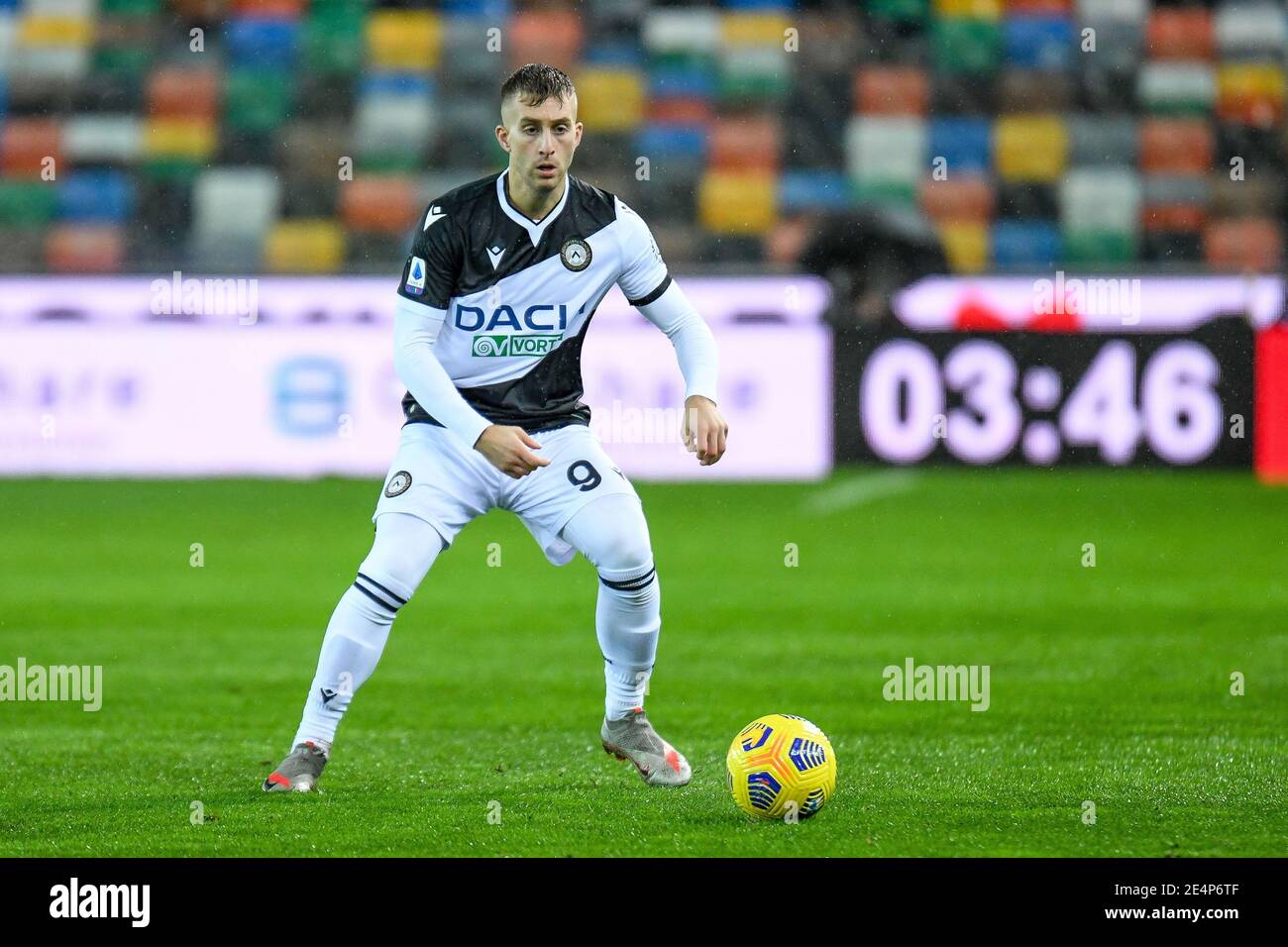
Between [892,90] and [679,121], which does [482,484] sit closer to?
[679,121]

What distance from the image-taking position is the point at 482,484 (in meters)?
5.94

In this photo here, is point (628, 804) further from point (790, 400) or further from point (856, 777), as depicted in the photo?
point (790, 400)

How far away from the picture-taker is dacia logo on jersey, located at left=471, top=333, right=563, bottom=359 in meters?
5.97

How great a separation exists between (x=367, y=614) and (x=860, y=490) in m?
8.67

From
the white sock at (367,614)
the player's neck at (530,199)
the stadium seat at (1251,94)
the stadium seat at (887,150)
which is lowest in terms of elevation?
the white sock at (367,614)

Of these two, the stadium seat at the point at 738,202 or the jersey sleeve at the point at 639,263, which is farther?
the stadium seat at the point at 738,202

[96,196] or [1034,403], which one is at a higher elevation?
[96,196]

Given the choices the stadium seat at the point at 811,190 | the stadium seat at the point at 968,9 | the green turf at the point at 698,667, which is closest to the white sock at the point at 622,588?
the green turf at the point at 698,667

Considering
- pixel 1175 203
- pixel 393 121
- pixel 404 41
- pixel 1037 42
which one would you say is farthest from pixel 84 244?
pixel 1175 203

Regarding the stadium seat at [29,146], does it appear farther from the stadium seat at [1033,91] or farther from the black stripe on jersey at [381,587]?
the black stripe on jersey at [381,587]

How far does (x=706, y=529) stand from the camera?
1247 cm

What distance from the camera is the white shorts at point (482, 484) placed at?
5852mm

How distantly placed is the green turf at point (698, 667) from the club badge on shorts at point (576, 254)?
1.52 m

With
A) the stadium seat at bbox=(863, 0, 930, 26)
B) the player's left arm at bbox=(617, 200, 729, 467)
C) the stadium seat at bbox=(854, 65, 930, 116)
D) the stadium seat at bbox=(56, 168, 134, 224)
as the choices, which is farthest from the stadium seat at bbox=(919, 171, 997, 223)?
the player's left arm at bbox=(617, 200, 729, 467)
